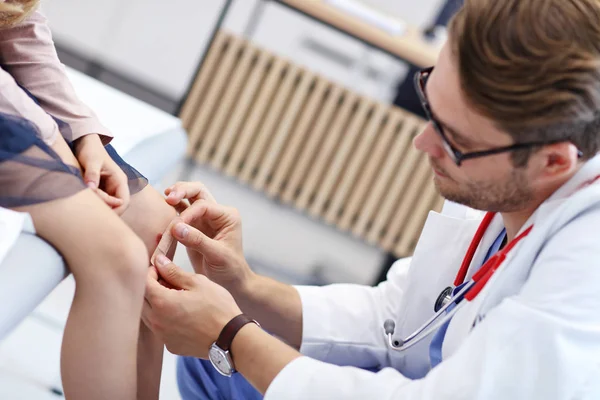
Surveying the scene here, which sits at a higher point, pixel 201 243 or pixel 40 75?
pixel 40 75

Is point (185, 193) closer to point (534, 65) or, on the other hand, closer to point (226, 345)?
point (226, 345)

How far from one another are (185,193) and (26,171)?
0.35 meters

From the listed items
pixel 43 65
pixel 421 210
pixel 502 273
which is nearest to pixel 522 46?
pixel 502 273

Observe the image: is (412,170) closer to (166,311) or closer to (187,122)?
(187,122)

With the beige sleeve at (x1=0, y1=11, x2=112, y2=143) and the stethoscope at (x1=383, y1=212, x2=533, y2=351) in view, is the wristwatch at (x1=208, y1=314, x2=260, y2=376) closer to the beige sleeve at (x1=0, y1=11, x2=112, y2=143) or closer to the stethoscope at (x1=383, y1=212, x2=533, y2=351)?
the stethoscope at (x1=383, y1=212, x2=533, y2=351)

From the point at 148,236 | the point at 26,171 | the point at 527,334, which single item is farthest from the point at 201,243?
the point at 527,334

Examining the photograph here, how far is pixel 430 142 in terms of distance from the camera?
1075 mm

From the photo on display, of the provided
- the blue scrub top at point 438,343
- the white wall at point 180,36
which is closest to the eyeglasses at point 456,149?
the blue scrub top at point 438,343

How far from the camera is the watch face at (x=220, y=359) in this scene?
3.48 ft

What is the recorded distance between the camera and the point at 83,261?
0.97m

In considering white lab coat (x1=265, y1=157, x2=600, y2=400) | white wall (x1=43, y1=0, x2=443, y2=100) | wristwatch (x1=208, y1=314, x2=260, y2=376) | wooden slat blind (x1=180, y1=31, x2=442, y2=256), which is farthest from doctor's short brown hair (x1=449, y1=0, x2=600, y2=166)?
white wall (x1=43, y1=0, x2=443, y2=100)

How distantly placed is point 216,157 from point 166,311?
219 centimetres

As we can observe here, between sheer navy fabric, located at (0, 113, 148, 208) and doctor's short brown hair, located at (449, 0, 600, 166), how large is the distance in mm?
569

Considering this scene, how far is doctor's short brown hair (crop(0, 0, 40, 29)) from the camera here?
42.5 inches
